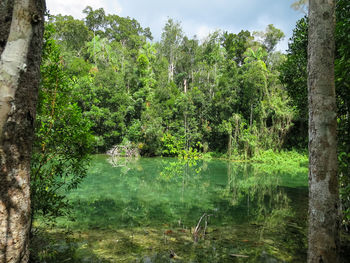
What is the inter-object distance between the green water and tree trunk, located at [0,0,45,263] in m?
2.44

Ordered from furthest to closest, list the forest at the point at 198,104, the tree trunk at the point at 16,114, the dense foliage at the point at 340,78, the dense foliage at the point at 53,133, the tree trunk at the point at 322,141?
1. the forest at the point at 198,104
2. the dense foliage at the point at 340,78
3. the dense foliage at the point at 53,133
4. the tree trunk at the point at 322,141
5. the tree trunk at the point at 16,114

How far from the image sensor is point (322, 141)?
2016 mm

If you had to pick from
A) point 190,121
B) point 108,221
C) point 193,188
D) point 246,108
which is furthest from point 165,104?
point 108,221

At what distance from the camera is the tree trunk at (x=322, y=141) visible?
1.96 meters

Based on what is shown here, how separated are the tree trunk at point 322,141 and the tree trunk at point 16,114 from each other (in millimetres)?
2199

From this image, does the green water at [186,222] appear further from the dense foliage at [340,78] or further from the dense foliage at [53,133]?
the dense foliage at [340,78]

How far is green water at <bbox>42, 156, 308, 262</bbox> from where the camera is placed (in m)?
3.99

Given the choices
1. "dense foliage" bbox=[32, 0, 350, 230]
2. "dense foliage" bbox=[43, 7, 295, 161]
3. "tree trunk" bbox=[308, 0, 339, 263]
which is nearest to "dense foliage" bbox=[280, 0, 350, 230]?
"tree trunk" bbox=[308, 0, 339, 263]

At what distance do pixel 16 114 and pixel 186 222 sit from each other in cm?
517

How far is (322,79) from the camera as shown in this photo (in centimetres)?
207

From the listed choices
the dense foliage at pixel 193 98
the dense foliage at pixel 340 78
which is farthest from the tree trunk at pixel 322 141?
the dense foliage at pixel 193 98

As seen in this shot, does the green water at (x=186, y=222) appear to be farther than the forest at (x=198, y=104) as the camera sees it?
No

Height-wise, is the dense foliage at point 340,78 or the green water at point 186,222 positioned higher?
the dense foliage at point 340,78

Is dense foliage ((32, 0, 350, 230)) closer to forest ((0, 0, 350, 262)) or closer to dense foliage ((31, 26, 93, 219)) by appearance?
forest ((0, 0, 350, 262))
